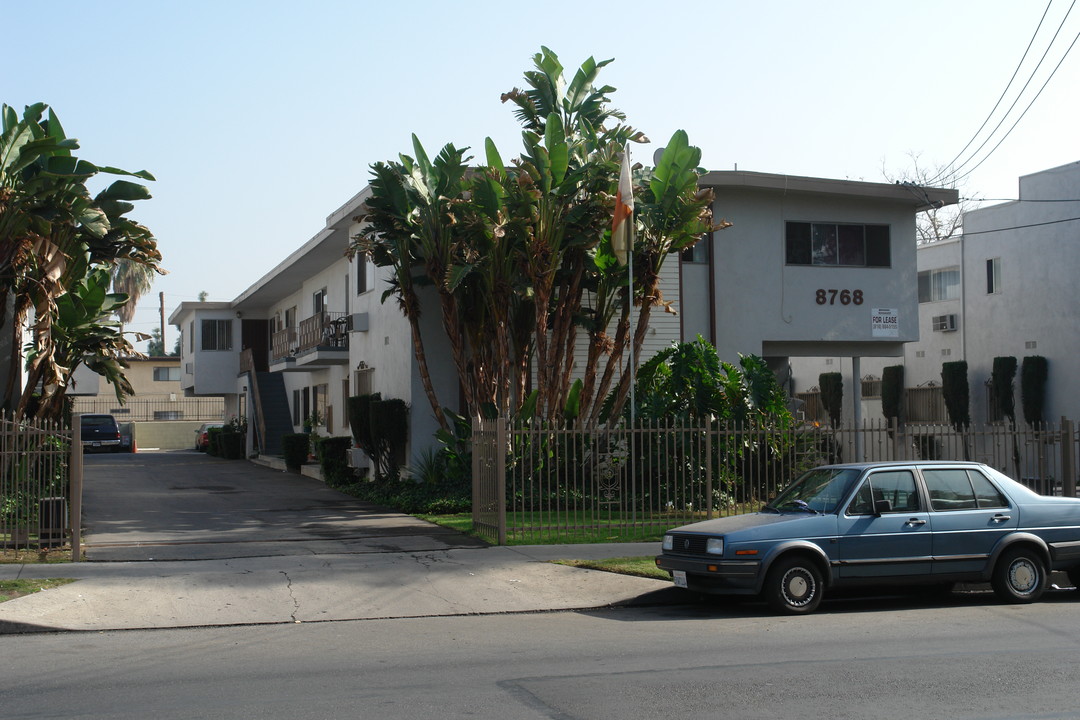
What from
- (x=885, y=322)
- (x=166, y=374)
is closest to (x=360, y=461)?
(x=885, y=322)

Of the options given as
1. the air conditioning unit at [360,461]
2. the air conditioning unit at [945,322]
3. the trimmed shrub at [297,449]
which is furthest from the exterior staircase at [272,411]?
the air conditioning unit at [945,322]

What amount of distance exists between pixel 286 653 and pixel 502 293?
11829mm

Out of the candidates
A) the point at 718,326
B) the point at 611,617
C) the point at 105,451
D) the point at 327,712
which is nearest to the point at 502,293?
the point at 718,326

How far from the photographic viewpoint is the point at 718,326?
79.6ft

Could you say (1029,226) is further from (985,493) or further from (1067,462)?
(985,493)

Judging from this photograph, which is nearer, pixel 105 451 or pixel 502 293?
A: pixel 502 293

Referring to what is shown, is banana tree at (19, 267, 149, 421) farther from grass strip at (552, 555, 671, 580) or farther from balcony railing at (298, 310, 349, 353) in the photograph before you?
balcony railing at (298, 310, 349, 353)

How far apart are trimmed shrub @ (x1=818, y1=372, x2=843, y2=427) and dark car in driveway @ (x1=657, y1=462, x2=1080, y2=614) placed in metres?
24.7

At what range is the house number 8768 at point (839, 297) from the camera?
2494 centimetres

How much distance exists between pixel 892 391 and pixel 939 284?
3.69 meters

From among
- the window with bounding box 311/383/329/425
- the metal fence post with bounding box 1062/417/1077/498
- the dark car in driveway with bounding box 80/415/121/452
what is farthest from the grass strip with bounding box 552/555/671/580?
the dark car in driveway with bounding box 80/415/121/452

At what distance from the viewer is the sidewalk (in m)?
10.4

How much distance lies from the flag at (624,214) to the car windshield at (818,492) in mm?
6923

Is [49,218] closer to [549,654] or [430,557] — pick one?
[430,557]
